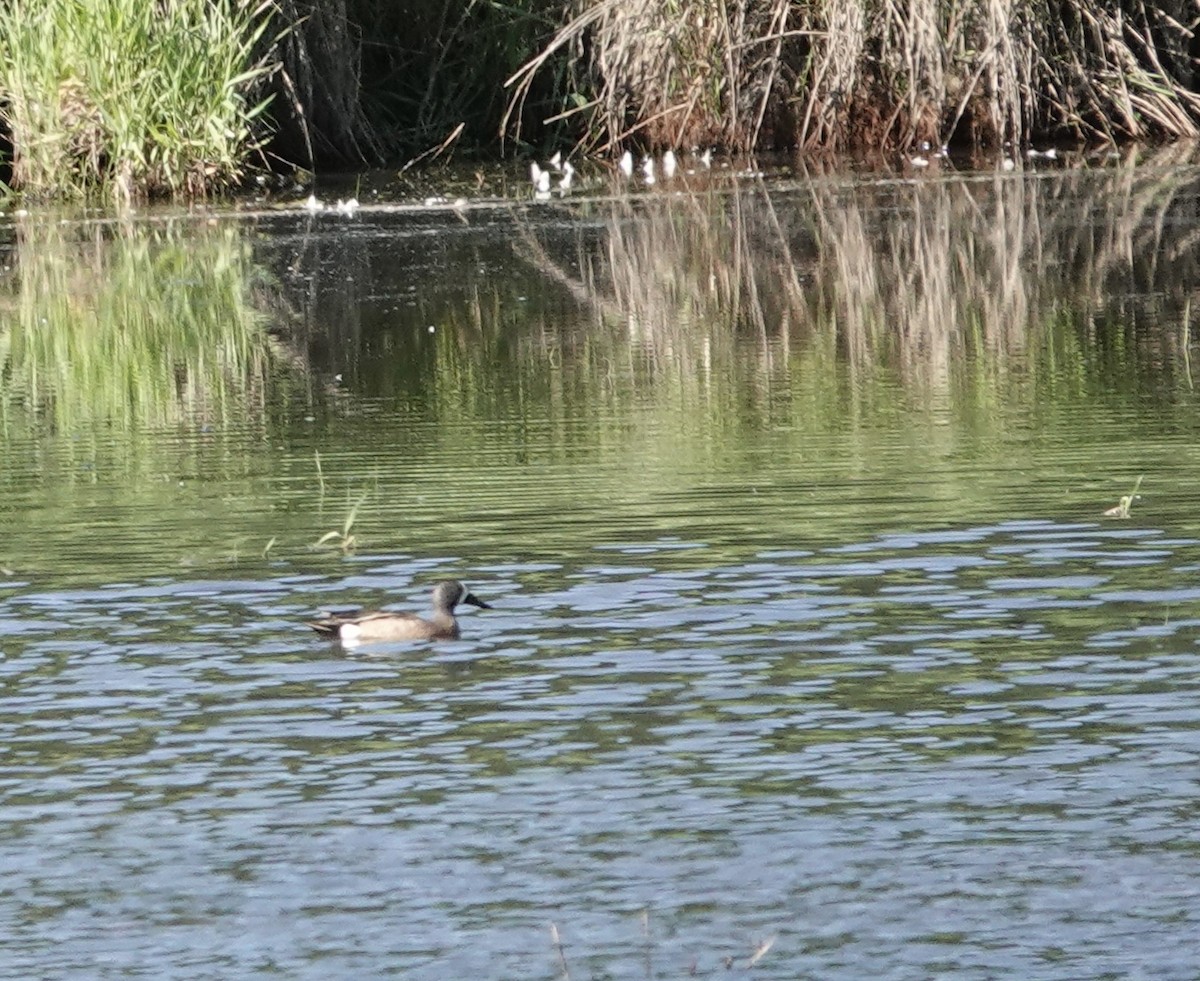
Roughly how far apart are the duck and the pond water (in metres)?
0.06

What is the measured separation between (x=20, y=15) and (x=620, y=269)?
610cm

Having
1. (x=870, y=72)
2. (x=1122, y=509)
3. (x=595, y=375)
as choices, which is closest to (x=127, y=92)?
(x=870, y=72)

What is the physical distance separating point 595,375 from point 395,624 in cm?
489

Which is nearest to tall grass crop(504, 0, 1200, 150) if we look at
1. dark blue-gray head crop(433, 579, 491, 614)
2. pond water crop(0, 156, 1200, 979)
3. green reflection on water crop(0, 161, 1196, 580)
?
green reflection on water crop(0, 161, 1196, 580)

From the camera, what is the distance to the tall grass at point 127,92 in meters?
19.0

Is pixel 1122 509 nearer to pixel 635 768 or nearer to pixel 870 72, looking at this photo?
pixel 635 768

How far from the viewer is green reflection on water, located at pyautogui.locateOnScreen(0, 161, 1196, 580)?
28.3 ft

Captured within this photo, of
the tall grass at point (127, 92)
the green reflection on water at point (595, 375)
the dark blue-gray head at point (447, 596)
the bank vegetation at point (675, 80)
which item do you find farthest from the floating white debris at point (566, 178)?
the dark blue-gray head at point (447, 596)

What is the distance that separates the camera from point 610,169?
2248cm

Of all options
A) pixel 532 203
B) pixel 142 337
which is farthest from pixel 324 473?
pixel 532 203

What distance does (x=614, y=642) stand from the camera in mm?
6969

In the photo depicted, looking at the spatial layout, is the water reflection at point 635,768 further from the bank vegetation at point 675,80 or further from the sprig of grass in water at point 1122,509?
the bank vegetation at point 675,80

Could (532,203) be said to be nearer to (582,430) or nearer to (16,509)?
(582,430)

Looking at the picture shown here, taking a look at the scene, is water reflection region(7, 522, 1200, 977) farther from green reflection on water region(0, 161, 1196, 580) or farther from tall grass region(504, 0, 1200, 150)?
tall grass region(504, 0, 1200, 150)
